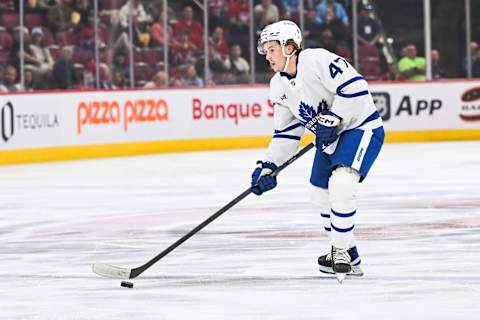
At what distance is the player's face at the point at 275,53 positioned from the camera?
217 inches

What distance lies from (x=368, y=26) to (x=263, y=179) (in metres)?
11.9

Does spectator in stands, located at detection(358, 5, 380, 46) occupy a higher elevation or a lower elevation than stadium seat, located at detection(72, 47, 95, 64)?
higher

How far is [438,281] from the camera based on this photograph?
5.57 metres

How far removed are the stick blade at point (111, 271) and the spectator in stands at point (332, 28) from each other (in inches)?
453

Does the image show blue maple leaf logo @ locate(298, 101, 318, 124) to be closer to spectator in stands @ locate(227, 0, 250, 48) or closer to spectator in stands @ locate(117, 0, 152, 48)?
spectator in stands @ locate(117, 0, 152, 48)

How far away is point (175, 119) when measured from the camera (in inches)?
611

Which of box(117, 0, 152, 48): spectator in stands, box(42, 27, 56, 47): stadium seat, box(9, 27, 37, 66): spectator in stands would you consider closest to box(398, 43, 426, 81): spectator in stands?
box(117, 0, 152, 48): spectator in stands

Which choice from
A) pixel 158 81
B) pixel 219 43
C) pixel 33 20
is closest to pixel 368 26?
pixel 219 43

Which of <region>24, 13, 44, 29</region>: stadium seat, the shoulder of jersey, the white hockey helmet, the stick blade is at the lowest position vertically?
the stick blade

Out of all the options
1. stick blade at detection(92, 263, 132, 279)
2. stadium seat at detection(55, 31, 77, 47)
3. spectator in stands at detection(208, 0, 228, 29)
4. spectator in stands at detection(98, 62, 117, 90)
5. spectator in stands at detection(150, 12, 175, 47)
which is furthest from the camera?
spectator in stands at detection(208, 0, 228, 29)

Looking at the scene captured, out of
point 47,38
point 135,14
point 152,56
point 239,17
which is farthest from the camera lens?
point 239,17

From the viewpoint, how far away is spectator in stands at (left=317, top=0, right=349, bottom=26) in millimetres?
17172

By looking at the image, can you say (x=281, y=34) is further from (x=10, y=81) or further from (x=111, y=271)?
(x=10, y=81)

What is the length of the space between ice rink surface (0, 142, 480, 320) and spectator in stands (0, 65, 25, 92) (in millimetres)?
1565
